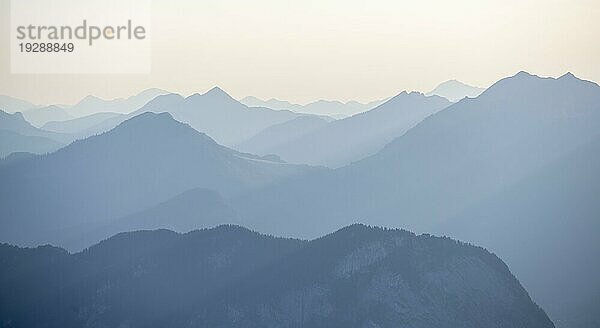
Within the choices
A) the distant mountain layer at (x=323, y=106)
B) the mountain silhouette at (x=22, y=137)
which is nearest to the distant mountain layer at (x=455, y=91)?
the distant mountain layer at (x=323, y=106)

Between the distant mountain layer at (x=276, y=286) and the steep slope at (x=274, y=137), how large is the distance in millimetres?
31663

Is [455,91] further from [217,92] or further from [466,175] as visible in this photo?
[217,92]

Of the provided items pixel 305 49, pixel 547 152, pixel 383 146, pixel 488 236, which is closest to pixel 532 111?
pixel 547 152

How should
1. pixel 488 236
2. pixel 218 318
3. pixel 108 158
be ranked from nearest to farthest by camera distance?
pixel 218 318 → pixel 488 236 → pixel 108 158

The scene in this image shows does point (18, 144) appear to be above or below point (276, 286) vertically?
above

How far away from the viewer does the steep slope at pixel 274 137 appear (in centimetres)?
7769

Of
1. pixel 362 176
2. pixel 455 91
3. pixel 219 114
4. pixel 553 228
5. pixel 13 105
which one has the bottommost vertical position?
pixel 553 228

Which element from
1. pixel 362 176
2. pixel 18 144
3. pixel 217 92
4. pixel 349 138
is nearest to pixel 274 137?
pixel 349 138

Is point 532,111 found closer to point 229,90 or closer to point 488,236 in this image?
point 488,236

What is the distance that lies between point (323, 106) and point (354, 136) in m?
21.4

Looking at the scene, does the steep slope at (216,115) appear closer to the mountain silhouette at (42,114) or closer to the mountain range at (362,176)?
the mountain range at (362,176)

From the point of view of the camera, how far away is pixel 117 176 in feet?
229

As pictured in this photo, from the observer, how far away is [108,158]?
72.5 metres

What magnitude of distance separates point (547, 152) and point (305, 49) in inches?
1336
